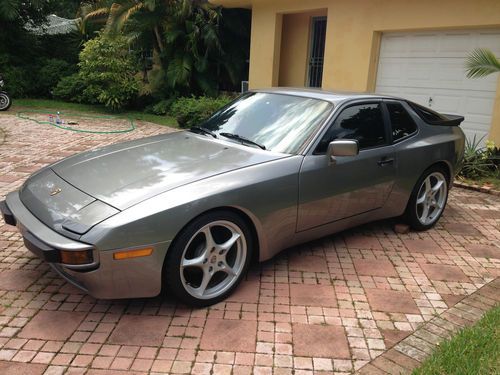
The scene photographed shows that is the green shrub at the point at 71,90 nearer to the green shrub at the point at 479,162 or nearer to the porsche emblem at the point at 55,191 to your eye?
the green shrub at the point at 479,162

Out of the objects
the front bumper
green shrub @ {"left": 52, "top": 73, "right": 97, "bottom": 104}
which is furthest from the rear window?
green shrub @ {"left": 52, "top": 73, "right": 97, "bottom": 104}

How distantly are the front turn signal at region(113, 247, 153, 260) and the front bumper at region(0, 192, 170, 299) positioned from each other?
0.09 ft

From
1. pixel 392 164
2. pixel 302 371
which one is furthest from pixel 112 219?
pixel 392 164

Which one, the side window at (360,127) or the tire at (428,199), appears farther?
the tire at (428,199)

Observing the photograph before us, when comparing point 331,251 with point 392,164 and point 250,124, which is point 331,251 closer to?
point 392,164

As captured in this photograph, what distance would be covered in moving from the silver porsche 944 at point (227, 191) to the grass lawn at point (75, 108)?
29.0ft

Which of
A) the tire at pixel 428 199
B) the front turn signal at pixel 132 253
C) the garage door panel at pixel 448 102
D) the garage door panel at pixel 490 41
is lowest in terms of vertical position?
the tire at pixel 428 199

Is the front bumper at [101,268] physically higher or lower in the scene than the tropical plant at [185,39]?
lower

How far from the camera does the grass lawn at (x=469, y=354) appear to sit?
2.66 meters

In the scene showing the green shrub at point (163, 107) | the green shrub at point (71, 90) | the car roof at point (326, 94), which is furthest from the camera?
the green shrub at point (71, 90)

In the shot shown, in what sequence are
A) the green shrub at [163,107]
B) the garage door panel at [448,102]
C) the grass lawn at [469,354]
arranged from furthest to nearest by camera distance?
the green shrub at [163,107], the garage door panel at [448,102], the grass lawn at [469,354]

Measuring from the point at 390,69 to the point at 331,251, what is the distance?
6.62m

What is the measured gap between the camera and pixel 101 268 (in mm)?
2807

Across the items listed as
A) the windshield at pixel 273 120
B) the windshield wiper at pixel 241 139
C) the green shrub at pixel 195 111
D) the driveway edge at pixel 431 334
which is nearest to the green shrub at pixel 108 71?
the green shrub at pixel 195 111
